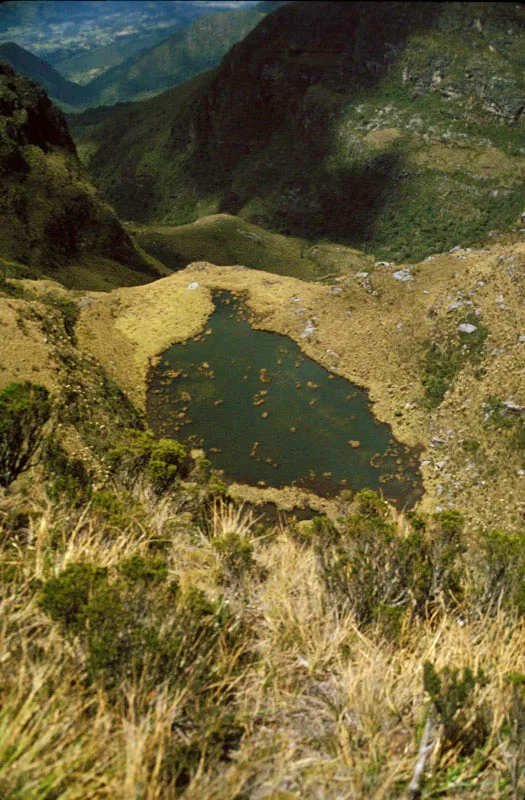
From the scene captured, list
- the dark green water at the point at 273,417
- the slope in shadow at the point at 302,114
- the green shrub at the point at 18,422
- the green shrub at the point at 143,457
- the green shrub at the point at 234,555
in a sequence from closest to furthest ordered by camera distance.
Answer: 1. the green shrub at the point at 234,555
2. the green shrub at the point at 18,422
3. the green shrub at the point at 143,457
4. the dark green water at the point at 273,417
5. the slope in shadow at the point at 302,114

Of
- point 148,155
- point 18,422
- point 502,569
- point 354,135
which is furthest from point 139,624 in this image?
point 148,155

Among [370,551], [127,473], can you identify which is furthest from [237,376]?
[370,551]

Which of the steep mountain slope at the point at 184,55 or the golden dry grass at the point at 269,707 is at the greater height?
the steep mountain slope at the point at 184,55

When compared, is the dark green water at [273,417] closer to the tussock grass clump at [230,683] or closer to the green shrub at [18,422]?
the green shrub at [18,422]

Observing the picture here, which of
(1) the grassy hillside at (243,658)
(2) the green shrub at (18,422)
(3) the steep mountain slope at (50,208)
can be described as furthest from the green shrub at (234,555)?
(3) the steep mountain slope at (50,208)

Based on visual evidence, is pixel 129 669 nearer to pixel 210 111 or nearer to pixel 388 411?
pixel 388 411

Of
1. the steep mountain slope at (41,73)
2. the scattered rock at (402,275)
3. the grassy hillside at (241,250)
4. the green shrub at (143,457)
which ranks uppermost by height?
the steep mountain slope at (41,73)
